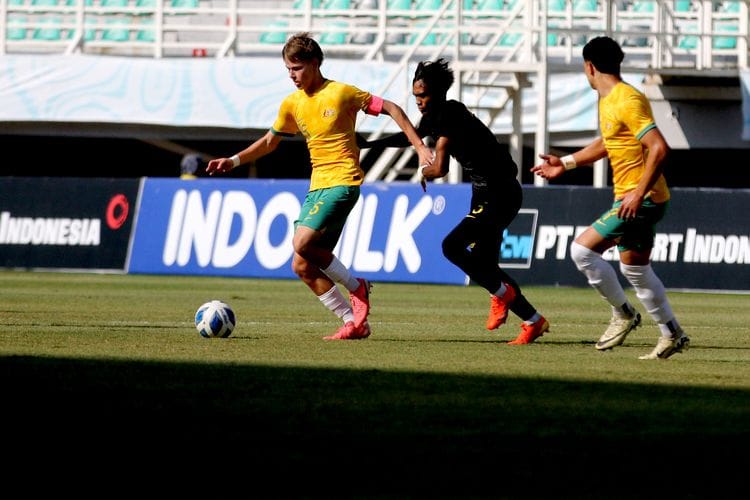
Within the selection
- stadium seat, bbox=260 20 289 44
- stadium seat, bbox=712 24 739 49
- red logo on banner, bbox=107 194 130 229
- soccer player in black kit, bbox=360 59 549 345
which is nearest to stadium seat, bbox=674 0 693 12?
stadium seat, bbox=712 24 739 49

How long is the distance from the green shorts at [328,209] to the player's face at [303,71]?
0.80 m

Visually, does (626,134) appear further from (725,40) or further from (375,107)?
(725,40)

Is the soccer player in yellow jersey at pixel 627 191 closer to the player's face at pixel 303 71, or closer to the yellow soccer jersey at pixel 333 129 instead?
the yellow soccer jersey at pixel 333 129

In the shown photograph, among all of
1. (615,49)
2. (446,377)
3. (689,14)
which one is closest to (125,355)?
(446,377)

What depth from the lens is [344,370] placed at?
9.13 m

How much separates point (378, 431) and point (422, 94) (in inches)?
188

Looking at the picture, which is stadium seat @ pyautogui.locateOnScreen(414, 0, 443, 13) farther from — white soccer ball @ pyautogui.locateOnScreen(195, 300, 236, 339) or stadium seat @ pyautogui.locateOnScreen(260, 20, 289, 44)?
white soccer ball @ pyautogui.locateOnScreen(195, 300, 236, 339)

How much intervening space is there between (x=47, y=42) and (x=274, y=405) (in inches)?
895

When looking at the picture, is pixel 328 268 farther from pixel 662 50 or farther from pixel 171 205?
pixel 662 50

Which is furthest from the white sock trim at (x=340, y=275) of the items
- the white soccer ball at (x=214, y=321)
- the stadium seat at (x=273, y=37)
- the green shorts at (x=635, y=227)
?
the stadium seat at (x=273, y=37)

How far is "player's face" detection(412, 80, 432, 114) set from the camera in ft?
36.4

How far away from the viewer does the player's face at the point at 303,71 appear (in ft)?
36.9

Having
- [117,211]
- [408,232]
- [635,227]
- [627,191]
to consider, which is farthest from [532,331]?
[117,211]

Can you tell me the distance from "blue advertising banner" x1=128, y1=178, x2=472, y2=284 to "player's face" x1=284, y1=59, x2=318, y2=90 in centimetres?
951
